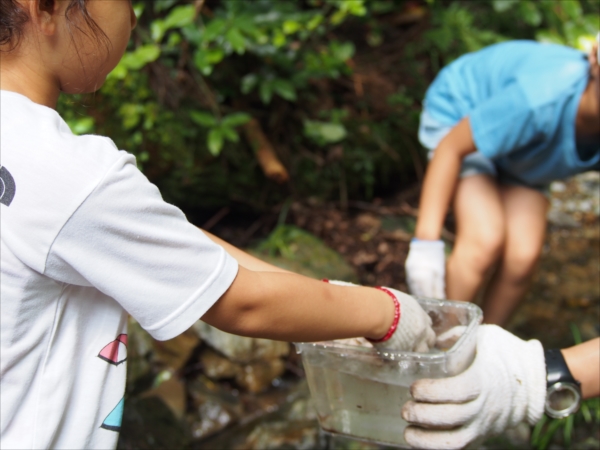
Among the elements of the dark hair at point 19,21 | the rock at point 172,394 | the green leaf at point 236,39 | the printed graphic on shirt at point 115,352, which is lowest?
the rock at point 172,394

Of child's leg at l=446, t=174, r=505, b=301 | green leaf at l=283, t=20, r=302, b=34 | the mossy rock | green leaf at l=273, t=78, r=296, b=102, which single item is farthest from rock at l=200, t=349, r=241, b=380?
green leaf at l=283, t=20, r=302, b=34

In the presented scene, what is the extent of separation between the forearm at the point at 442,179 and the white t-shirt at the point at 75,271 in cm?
112

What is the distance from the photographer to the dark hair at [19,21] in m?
0.82

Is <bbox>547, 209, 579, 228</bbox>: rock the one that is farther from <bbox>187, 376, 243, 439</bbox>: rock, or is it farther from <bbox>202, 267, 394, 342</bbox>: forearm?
<bbox>202, 267, 394, 342</bbox>: forearm

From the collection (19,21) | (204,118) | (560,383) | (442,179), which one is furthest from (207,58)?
(560,383)

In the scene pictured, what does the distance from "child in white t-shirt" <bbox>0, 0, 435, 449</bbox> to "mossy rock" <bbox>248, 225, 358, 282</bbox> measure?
1.41m

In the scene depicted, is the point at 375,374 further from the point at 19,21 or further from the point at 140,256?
the point at 19,21

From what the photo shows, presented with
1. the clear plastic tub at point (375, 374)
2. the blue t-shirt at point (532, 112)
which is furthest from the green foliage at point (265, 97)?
the clear plastic tub at point (375, 374)

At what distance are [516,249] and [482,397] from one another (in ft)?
2.82

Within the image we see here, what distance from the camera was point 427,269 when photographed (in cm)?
177

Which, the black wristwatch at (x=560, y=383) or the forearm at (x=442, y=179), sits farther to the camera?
the forearm at (x=442, y=179)

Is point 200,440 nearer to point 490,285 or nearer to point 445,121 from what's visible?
point 490,285

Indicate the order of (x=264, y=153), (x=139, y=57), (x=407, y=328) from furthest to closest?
1. (x=264, y=153)
2. (x=139, y=57)
3. (x=407, y=328)

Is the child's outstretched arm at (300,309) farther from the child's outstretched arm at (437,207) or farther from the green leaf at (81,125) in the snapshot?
the green leaf at (81,125)
